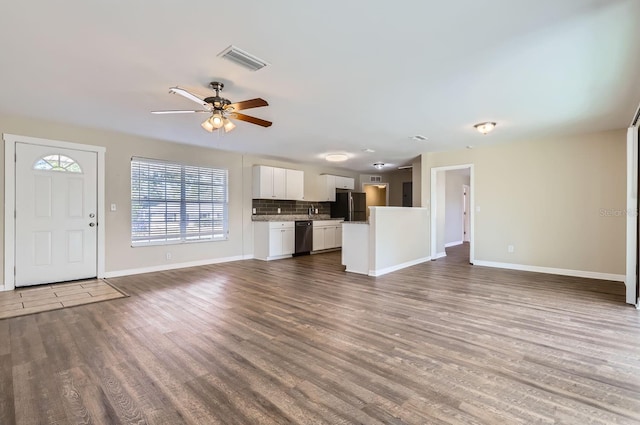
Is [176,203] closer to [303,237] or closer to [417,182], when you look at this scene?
[303,237]

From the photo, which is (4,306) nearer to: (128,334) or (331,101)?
(128,334)

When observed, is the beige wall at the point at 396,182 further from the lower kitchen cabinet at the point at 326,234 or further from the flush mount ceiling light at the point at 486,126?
the flush mount ceiling light at the point at 486,126

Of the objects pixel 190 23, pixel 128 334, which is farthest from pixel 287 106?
pixel 128 334

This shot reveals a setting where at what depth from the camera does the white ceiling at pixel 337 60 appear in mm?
2029

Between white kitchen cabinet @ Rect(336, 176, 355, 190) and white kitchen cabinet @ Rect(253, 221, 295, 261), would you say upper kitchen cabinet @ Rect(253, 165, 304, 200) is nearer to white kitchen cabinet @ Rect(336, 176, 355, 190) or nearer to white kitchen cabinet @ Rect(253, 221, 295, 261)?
white kitchen cabinet @ Rect(253, 221, 295, 261)

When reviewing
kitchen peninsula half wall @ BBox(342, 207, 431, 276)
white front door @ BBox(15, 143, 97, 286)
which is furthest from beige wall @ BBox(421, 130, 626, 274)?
white front door @ BBox(15, 143, 97, 286)

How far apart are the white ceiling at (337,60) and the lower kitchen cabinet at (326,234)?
152 inches

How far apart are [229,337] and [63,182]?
4029mm

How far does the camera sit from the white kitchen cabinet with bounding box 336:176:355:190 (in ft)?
30.6

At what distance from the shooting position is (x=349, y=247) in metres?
5.70

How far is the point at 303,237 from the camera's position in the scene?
25.3 feet

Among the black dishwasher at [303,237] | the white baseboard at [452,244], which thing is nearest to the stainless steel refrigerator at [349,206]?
the black dishwasher at [303,237]

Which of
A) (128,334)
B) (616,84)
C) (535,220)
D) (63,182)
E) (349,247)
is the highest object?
(616,84)

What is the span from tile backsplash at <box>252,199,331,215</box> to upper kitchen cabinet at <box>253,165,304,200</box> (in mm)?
345
